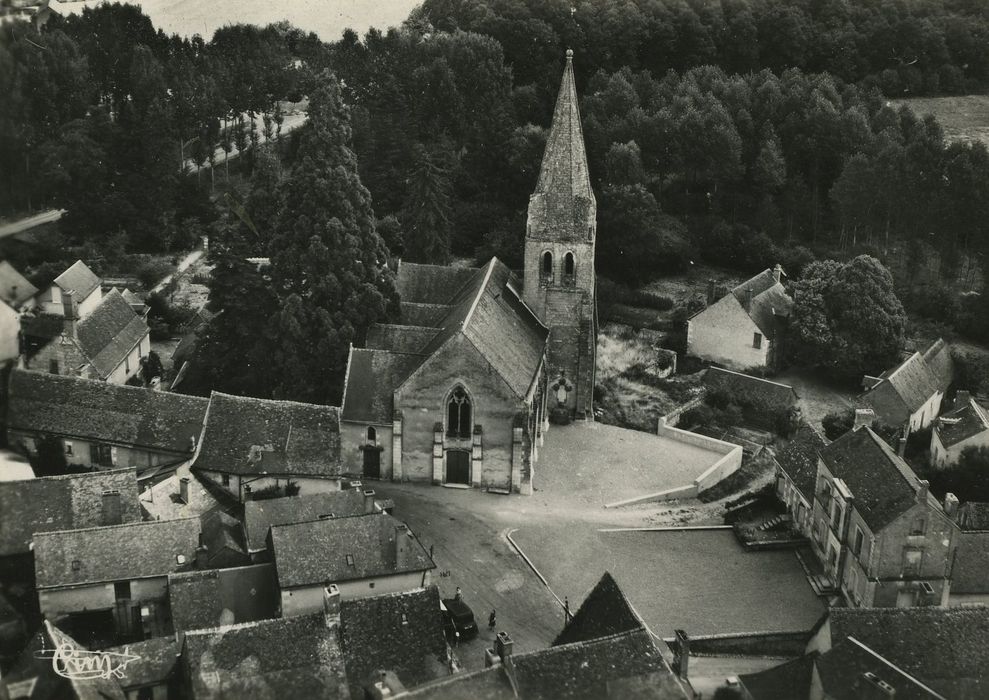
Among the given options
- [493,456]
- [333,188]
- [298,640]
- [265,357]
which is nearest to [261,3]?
[333,188]

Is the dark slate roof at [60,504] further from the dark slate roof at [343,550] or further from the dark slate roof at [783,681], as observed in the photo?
the dark slate roof at [783,681]

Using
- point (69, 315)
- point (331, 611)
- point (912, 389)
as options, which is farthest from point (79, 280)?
point (912, 389)

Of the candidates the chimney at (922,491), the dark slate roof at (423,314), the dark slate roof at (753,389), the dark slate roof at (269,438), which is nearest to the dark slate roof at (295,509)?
the dark slate roof at (269,438)

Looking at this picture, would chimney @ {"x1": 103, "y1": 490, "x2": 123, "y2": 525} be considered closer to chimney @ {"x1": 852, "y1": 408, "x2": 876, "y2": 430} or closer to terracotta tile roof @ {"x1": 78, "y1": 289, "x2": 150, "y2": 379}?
terracotta tile roof @ {"x1": 78, "y1": 289, "x2": 150, "y2": 379}

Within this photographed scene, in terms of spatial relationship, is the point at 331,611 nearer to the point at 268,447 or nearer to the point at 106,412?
the point at 268,447

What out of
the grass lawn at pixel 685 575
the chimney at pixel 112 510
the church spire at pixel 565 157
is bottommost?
the grass lawn at pixel 685 575

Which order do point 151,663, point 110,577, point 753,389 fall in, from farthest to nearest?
1. point 753,389
2. point 110,577
3. point 151,663
